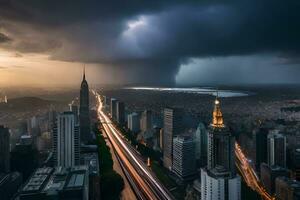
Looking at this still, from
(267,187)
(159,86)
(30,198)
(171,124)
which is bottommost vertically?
(267,187)

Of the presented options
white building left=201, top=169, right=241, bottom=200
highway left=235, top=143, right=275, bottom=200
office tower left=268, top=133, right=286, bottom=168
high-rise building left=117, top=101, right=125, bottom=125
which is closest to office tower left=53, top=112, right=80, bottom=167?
white building left=201, top=169, right=241, bottom=200

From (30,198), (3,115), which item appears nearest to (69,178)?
(30,198)

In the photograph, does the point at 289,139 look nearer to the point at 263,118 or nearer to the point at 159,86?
the point at 263,118

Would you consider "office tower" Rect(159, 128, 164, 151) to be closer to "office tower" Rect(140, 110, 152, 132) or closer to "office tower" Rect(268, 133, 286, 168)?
"office tower" Rect(140, 110, 152, 132)

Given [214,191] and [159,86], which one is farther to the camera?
[159,86]

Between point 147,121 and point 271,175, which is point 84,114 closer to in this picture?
point 147,121

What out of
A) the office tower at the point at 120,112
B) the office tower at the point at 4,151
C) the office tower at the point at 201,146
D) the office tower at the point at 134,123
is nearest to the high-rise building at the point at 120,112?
the office tower at the point at 120,112
